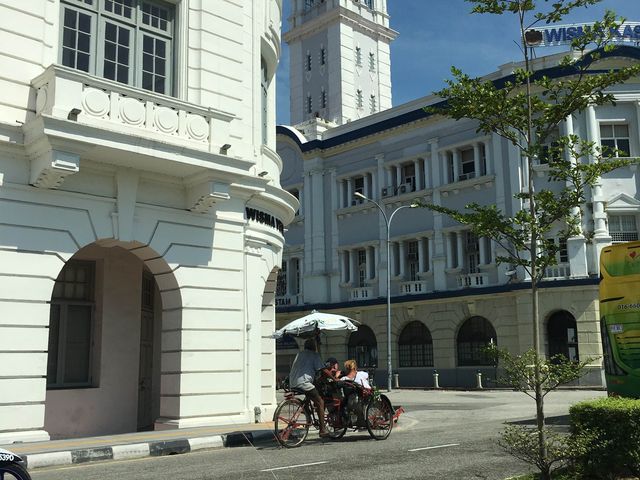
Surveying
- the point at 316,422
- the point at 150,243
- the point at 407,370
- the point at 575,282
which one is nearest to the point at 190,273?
the point at 150,243

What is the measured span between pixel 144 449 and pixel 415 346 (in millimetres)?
29066

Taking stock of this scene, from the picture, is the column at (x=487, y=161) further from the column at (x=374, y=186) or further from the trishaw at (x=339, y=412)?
the trishaw at (x=339, y=412)

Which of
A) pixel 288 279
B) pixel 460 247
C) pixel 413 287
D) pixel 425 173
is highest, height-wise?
pixel 425 173

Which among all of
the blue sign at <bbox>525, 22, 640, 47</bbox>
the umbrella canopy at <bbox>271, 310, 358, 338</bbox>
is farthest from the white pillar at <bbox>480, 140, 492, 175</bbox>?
the umbrella canopy at <bbox>271, 310, 358, 338</bbox>

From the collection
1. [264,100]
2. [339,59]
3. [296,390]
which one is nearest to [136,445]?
[296,390]

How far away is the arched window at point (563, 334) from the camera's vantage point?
33656mm

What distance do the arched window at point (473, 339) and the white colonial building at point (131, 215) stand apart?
70.0 feet

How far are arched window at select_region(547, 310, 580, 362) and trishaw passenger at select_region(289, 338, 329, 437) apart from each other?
916 inches

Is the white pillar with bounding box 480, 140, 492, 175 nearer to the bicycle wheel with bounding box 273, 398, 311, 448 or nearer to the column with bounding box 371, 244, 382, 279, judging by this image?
the column with bounding box 371, 244, 382, 279

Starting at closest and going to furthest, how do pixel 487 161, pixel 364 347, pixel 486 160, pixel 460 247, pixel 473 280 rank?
pixel 473 280
pixel 487 161
pixel 486 160
pixel 460 247
pixel 364 347

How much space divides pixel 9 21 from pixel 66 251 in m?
4.12

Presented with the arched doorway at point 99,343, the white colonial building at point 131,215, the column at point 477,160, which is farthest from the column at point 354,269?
the arched doorway at point 99,343

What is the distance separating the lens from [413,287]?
39781mm

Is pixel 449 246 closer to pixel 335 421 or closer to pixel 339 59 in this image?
pixel 335 421
